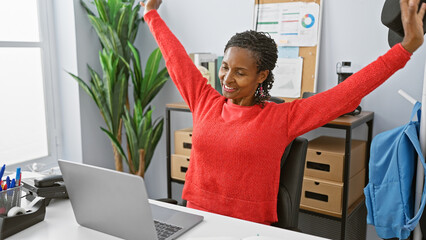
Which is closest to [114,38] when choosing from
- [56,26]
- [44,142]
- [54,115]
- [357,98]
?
[56,26]

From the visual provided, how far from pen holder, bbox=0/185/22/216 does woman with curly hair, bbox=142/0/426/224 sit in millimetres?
587

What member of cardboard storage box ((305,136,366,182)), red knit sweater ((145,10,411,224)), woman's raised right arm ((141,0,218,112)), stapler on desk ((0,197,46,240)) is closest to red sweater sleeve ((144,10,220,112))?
woman's raised right arm ((141,0,218,112))

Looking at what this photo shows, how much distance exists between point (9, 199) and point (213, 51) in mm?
1917

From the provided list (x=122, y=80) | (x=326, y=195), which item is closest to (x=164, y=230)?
(x=326, y=195)

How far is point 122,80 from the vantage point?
2.73 m

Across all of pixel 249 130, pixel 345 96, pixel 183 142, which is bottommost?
pixel 183 142

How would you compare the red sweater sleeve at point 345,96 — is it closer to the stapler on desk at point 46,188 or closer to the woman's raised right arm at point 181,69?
the woman's raised right arm at point 181,69

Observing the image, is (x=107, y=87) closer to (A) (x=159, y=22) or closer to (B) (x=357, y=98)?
(A) (x=159, y=22)

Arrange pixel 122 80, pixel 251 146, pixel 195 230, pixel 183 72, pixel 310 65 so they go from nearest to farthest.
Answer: pixel 195 230 < pixel 251 146 < pixel 183 72 < pixel 310 65 < pixel 122 80

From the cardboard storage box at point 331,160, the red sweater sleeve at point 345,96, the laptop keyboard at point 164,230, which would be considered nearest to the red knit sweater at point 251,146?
the red sweater sleeve at point 345,96

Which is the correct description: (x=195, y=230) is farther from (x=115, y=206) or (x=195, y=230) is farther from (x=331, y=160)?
(x=331, y=160)

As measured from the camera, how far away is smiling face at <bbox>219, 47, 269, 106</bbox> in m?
1.38

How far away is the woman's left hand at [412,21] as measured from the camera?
3.60ft

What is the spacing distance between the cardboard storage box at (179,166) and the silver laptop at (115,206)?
4.54 ft
